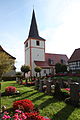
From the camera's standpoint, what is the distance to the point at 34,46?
127 feet

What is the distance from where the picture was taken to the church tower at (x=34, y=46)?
123 ft

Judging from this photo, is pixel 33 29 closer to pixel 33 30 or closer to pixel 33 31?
pixel 33 30

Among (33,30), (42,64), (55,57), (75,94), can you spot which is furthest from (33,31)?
(75,94)

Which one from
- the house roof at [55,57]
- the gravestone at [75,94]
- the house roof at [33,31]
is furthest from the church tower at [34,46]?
the gravestone at [75,94]

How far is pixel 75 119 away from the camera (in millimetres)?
5055

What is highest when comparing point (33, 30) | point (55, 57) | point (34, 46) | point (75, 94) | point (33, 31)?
point (33, 30)

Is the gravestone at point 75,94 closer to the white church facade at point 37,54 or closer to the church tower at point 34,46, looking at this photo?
the white church facade at point 37,54

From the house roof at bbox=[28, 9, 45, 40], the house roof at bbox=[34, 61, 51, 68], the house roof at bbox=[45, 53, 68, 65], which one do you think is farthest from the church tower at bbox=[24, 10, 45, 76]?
the house roof at bbox=[45, 53, 68, 65]

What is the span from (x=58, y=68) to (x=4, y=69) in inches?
916

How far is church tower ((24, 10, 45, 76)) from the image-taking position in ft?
123

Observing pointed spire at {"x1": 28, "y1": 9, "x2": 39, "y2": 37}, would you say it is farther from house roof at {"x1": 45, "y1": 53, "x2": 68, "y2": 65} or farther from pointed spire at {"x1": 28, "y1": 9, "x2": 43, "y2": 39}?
house roof at {"x1": 45, "y1": 53, "x2": 68, "y2": 65}

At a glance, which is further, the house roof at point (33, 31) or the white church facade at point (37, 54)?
the house roof at point (33, 31)

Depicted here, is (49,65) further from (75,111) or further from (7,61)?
(75,111)

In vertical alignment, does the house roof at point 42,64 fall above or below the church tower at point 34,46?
below
